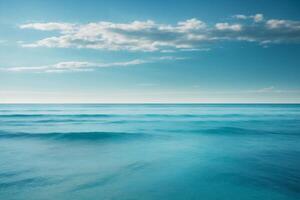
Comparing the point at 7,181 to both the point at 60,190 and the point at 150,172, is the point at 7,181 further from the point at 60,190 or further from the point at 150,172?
the point at 150,172

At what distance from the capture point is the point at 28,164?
362 inches

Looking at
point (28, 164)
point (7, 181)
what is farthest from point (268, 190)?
point (28, 164)

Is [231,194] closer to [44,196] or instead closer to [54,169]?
[44,196]

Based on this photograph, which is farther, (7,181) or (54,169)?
(54,169)

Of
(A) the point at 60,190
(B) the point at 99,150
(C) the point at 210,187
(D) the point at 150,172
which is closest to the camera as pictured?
(A) the point at 60,190

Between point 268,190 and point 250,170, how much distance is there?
78.5 inches

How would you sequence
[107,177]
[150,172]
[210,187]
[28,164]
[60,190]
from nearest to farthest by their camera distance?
1. [60,190]
2. [210,187]
3. [107,177]
4. [150,172]
5. [28,164]

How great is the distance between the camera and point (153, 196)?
5996 millimetres

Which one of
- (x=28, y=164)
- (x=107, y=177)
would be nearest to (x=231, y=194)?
(x=107, y=177)

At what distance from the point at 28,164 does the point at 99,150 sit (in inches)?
151

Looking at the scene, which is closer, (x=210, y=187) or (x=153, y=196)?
(x=153, y=196)

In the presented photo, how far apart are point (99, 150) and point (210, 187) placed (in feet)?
23.7

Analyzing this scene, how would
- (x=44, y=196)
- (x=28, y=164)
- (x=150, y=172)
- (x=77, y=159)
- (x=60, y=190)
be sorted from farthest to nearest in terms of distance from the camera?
1. (x=77, y=159)
2. (x=28, y=164)
3. (x=150, y=172)
4. (x=60, y=190)
5. (x=44, y=196)

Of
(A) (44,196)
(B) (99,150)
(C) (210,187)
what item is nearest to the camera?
(A) (44,196)
